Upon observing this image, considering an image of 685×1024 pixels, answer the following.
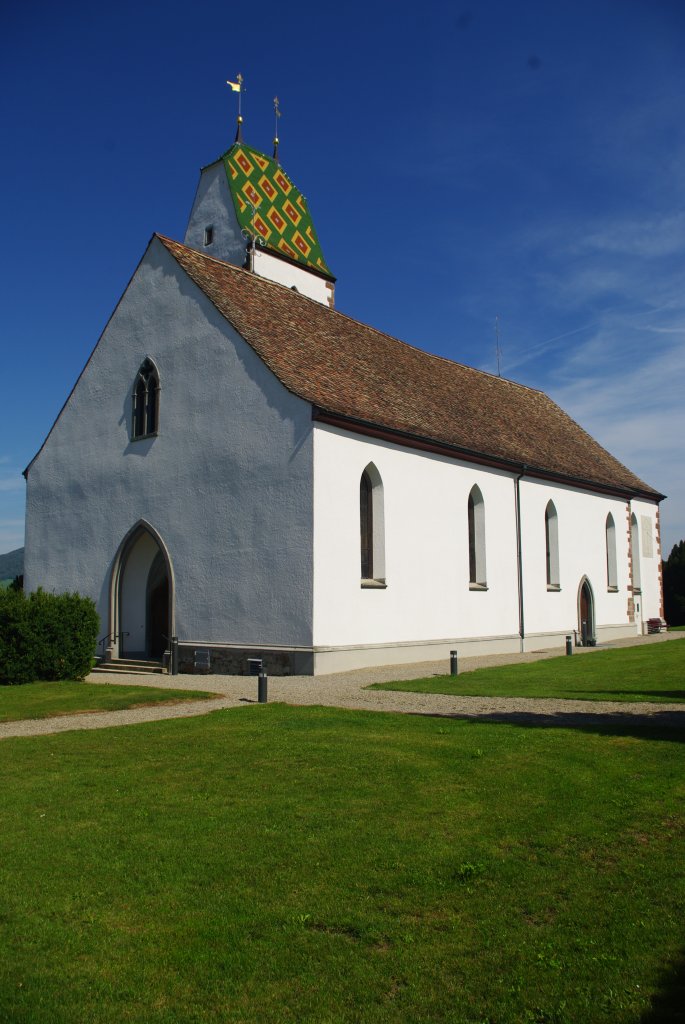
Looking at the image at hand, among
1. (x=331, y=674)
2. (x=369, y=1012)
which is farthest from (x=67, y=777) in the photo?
(x=331, y=674)

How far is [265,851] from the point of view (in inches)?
267

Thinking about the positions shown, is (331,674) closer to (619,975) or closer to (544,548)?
(544,548)

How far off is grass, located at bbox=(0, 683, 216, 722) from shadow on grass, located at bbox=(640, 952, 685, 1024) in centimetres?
1200

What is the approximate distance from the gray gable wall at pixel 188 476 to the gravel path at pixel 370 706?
232 cm

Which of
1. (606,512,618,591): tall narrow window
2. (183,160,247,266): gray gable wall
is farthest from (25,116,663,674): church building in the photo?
(183,160,247,266): gray gable wall

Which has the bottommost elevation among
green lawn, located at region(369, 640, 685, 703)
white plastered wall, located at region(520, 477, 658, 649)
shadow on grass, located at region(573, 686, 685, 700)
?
shadow on grass, located at region(573, 686, 685, 700)

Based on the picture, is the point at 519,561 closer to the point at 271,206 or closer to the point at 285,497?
the point at 285,497

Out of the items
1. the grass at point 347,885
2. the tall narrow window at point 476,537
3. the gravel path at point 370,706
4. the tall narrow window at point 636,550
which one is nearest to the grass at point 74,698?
the gravel path at point 370,706

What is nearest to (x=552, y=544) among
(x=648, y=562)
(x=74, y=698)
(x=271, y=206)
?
(x=648, y=562)

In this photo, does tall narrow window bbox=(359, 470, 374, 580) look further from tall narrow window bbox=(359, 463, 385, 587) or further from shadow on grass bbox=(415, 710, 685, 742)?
shadow on grass bbox=(415, 710, 685, 742)

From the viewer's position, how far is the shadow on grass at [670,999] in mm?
4324

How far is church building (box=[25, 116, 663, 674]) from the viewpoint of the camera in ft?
70.6

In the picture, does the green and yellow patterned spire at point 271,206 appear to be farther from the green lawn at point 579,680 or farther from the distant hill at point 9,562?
the distant hill at point 9,562

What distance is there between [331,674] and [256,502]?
15.3ft
